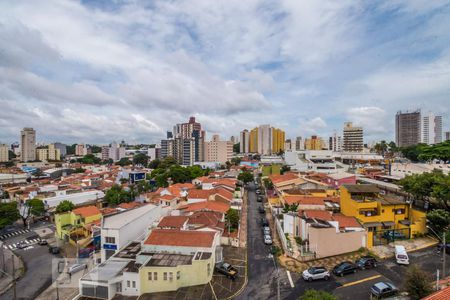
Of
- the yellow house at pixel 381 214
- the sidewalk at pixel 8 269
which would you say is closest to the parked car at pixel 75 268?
the sidewalk at pixel 8 269

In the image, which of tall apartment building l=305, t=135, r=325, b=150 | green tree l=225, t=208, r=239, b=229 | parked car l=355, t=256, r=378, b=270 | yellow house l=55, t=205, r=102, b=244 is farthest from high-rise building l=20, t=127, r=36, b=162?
parked car l=355, t=256, r=378, b=270

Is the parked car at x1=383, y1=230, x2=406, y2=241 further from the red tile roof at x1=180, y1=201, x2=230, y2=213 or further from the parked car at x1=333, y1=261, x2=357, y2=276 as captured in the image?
the red tile roof at x1=180, y1=201, x2=230, y2=213

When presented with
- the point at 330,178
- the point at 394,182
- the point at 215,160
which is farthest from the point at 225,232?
the point at 215,160

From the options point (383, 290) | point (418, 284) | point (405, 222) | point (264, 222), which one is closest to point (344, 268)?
point (383, 290)

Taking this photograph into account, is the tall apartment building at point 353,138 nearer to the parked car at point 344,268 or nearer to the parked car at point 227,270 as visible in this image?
the parked car at point 344,268

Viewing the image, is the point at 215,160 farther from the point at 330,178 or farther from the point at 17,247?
the point at 17,247

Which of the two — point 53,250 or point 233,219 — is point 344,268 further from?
point 53,250
